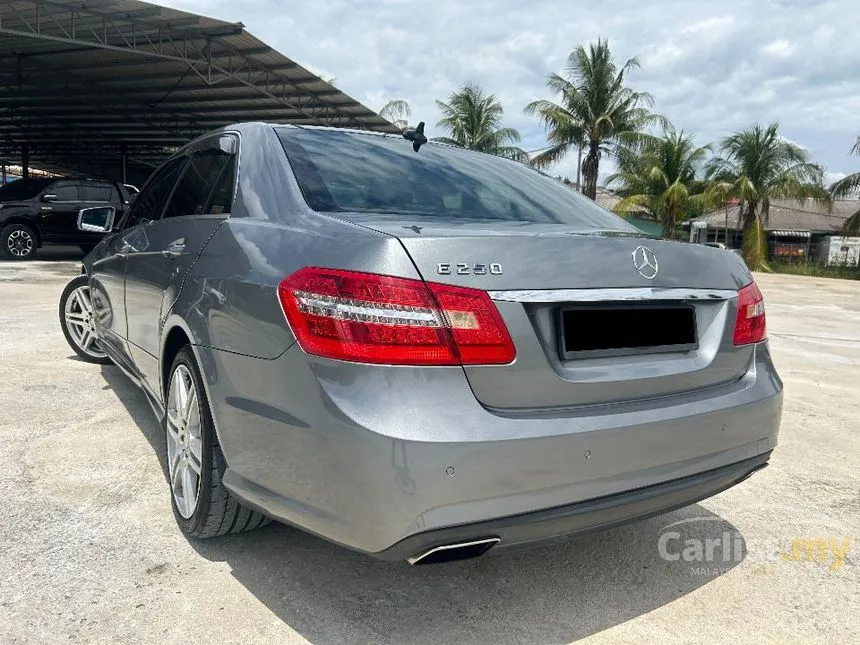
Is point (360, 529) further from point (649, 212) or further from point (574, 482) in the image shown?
point (649, 212)

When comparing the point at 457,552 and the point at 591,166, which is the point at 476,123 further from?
the point at 457,552

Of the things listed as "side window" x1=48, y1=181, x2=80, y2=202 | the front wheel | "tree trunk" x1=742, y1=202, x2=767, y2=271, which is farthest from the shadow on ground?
"tree trunk" x1=742, y1=202, x2=767, y2=271

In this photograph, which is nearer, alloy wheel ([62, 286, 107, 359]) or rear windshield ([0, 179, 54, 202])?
alloy wheel ([62, 286, 107, 359])

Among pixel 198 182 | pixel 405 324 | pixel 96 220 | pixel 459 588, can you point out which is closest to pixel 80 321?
pixel 96 220

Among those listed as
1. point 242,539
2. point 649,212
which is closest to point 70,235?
point 242,539

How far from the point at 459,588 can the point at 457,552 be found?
606 mm

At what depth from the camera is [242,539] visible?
Result: 8.47ft

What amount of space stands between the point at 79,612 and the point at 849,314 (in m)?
13.0

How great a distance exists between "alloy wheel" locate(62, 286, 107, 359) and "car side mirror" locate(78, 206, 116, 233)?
80cm

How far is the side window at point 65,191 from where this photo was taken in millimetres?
14367

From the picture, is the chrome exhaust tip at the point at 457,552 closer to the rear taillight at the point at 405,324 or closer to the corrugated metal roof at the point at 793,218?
the rear taillight at the point at 405,324

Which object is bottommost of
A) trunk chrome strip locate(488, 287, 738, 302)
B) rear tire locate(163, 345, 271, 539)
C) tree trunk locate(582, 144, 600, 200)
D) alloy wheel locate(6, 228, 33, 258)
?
rear tire locate(163, 345, 271, 539)

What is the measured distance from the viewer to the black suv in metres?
14.2

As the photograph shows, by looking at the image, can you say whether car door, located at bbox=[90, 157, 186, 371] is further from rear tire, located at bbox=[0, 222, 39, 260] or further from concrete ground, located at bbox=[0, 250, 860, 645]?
rear tire, located at bbox=[0, 222, 39, 260]
